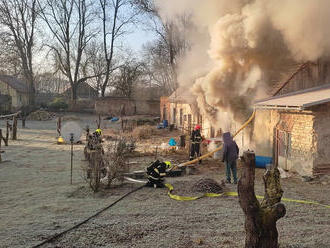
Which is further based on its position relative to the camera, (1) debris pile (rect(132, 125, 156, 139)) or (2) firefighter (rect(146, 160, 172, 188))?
(1) debris pile (rect(132, 125, 156, 139))

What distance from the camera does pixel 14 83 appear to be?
44344mm

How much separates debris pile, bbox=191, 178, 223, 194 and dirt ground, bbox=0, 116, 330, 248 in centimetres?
32

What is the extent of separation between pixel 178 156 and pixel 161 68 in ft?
86.8

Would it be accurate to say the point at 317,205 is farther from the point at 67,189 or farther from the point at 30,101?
the point at 30,101

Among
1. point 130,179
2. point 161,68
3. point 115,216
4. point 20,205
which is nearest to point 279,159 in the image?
point 130,179

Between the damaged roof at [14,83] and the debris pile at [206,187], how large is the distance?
40.8 m

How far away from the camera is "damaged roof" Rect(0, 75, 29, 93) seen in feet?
141

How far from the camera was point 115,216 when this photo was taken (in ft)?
20.6

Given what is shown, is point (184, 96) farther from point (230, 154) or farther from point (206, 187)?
point (206, 187)

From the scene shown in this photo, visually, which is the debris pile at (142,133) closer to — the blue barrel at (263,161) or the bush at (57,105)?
the blue barrel at (263,161)

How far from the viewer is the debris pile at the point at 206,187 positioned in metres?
7.88

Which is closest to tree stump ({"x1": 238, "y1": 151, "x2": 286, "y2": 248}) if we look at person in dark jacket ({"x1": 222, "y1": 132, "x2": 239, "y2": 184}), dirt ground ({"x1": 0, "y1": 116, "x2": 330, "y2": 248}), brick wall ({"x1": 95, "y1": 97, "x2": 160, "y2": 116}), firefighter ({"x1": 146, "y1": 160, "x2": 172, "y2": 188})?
dirt ground ({"x1": 0, "y1": 116, "x2": 330, "y2": 248})

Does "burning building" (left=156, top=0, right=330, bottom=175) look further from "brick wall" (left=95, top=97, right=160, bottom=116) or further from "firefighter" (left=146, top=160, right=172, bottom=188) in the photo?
"brick wall" (left=95, top=97, right=160, bottom=116)

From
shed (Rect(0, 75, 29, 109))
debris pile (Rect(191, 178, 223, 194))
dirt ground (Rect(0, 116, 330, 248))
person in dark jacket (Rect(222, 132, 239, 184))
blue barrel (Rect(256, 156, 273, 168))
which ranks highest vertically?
shed (Rect(0, 75, 29, 109))
